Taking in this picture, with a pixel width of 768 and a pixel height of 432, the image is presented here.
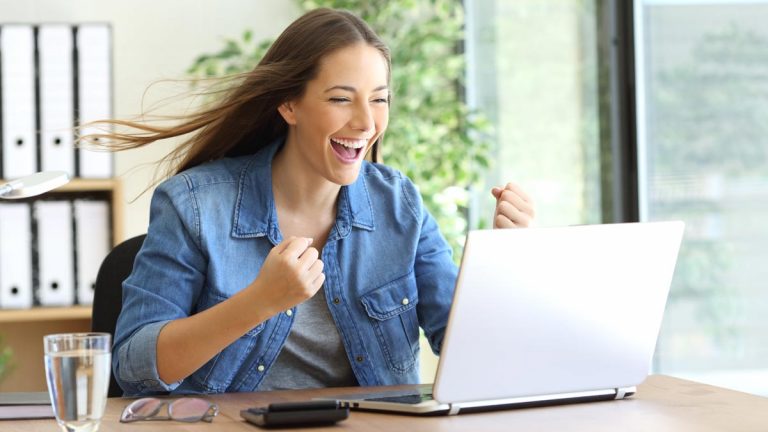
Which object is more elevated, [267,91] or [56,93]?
[56,93]

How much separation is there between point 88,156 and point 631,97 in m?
1.45

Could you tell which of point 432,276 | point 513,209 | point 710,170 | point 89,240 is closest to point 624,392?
point 513,209

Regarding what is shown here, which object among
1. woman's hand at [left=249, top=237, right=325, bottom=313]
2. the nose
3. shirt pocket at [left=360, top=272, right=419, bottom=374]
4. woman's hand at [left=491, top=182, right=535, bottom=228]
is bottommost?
shirt pocket at [left=360, top=272, right=419, bottom=374]

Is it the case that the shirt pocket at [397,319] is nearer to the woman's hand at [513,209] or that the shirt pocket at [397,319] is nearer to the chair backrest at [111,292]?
the woman's hand at [513,209]

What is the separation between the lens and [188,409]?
123cm

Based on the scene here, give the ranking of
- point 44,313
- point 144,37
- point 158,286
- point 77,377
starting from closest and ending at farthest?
point 77,377 → point 158,286 → point 44,313 → point 144,37

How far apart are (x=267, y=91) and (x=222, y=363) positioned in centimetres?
43

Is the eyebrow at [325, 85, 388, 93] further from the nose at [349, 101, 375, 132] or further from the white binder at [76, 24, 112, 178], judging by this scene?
the white binder at [76, 24, 112, 178]

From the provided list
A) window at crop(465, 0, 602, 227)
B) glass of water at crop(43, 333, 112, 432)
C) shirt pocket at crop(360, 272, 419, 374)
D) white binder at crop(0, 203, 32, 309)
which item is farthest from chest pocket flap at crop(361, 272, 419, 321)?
white binder at crop(0, 203, 32, 309)

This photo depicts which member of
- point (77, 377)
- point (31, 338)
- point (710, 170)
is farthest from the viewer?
point (31, 338)

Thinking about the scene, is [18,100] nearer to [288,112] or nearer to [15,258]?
[15,258]

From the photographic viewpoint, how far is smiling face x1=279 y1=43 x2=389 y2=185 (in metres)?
1.64

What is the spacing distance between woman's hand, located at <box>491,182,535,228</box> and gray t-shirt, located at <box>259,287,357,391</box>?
11.4 inches

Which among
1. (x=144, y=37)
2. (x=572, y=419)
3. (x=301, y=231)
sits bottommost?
(x=572, y=419)
